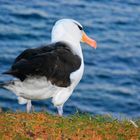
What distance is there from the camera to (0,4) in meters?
31.6

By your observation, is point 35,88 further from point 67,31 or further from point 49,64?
point 67,31

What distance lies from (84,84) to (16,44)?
12.8 ft

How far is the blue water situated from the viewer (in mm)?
21938

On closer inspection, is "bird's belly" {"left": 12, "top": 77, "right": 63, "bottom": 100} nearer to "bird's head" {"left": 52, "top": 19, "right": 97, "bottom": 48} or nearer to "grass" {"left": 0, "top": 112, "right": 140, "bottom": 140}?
"grass" {"left": 0, "top": 112, "right": 140, "bottom": 140}

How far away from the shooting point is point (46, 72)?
10.5m

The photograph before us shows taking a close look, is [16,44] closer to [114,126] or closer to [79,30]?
[79,30]

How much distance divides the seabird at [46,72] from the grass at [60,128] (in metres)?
0.62

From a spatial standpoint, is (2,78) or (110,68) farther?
(110,68)

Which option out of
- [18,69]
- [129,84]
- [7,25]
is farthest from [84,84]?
[18,69]

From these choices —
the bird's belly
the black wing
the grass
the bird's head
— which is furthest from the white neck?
the grass

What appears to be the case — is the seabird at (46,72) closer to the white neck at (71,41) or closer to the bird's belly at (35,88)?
the bird's belly at (35,88)

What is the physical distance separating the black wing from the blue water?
8.31 m

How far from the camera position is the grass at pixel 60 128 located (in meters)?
9.23

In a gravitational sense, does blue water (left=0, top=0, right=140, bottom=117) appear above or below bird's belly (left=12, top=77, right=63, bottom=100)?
below
